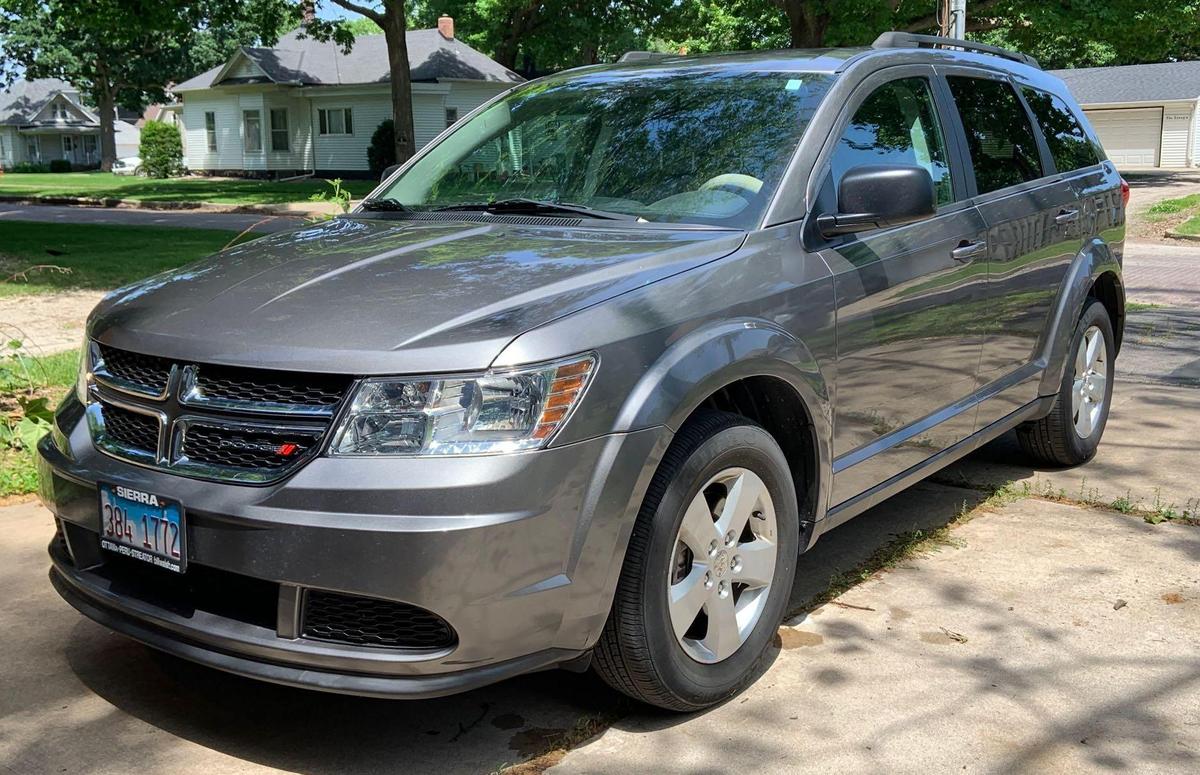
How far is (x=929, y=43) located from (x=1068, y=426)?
191 cm

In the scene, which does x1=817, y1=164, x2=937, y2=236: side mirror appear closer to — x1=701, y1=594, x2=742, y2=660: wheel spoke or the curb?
x1=701, y1=594, x2=742, y2=660: wheel spoke

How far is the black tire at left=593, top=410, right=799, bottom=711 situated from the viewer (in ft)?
9.92

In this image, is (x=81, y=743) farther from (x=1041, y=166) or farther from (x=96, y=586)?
(x=1041, y=166)

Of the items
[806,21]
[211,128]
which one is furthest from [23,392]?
[211,128]

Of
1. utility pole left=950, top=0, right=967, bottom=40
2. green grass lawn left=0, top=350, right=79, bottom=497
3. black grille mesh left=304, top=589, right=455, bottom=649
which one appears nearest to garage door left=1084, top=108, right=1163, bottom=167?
utility pole left=950, top=0, right=967, bottom=40

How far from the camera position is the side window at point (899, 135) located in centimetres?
410

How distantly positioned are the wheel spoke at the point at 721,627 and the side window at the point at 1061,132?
319 cm

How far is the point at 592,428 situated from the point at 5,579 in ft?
8.79

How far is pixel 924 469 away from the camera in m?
4.44

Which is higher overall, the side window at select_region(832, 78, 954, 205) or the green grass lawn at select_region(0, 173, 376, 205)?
the side window at select_region(832, 78, 954, 205)

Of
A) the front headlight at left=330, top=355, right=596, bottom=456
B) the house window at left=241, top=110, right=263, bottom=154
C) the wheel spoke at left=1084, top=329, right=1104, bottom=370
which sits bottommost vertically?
the wheel spoke at left=1084, top=329, right=1104, bottom=370

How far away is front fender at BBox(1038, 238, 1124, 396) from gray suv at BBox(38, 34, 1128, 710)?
27.2 inches

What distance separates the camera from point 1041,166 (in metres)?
5.34

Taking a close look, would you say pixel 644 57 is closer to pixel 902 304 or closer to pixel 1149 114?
pixel 902 304
